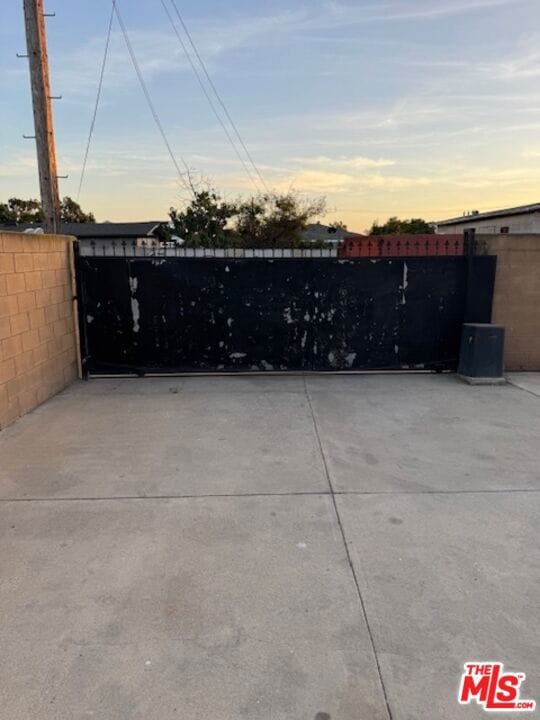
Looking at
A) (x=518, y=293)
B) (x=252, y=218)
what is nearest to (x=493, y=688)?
(x=518, y=293)

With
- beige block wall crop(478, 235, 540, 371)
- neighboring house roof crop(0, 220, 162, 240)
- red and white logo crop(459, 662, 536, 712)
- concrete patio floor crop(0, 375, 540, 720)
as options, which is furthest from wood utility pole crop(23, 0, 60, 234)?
neighboring house roof crop(0, 220, 162, 240)

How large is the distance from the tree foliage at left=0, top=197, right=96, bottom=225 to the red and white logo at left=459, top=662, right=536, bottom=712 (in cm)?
5436

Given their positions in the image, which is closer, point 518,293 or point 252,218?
point 518,293

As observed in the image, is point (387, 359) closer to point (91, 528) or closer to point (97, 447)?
point (97, 447)

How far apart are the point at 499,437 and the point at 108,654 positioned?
4036mm

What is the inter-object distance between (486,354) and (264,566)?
5384 millimetres

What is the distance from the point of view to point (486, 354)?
7.07m

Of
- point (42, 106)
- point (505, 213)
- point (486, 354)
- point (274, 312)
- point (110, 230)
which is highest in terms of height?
point (505, 213)

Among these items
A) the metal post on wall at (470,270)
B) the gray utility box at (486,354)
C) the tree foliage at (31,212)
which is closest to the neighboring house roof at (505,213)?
the metal post on wall at (470,270)

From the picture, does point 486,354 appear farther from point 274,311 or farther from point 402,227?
point 402,227

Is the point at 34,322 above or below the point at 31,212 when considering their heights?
below

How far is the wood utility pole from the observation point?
7020mm

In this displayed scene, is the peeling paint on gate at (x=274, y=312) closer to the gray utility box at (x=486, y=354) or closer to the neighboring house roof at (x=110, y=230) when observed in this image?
the gray utility box at (x=486, y=354)

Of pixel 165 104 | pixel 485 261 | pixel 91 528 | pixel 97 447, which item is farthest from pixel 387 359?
pixel 165 104
